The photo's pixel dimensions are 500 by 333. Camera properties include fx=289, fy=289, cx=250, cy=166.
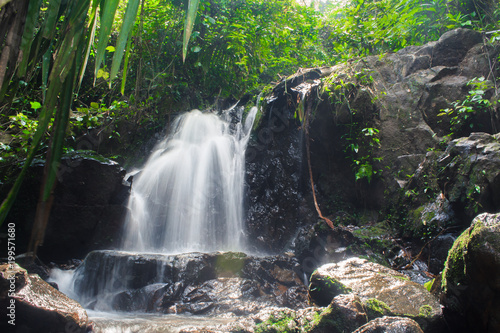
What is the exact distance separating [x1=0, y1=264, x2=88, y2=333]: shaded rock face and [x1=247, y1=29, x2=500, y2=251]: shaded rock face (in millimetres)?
3883

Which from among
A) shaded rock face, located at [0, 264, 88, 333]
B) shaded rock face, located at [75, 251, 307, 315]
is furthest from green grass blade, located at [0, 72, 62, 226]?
shaded rock face, located at [75, 251, 307, 315]

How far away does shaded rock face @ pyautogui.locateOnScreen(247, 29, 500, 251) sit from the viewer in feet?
20.1

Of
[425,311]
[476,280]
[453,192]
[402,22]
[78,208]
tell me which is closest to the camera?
[476,280]

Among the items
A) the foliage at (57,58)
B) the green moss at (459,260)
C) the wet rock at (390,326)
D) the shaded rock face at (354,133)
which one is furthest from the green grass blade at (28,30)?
the shaded rock face at (354,133)

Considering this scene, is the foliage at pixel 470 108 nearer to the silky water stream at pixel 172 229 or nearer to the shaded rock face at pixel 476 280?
the shaded rock face at pixel 476 280

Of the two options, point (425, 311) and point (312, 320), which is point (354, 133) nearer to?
point (425, 311)

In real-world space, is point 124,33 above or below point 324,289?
above

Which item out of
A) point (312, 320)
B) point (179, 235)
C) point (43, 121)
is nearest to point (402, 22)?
point (179, 235)

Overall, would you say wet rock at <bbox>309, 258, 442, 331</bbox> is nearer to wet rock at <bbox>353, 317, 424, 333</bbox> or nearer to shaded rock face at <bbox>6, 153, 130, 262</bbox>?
wet rock at <bbox>353, 317, 424, 333</bbox>

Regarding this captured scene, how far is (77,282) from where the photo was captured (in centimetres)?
434

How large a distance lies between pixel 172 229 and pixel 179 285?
185cm

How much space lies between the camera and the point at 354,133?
6.55 meters

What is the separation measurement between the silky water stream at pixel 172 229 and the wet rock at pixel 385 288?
5.07 ft

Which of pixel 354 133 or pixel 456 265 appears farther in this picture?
pixel 354 133
